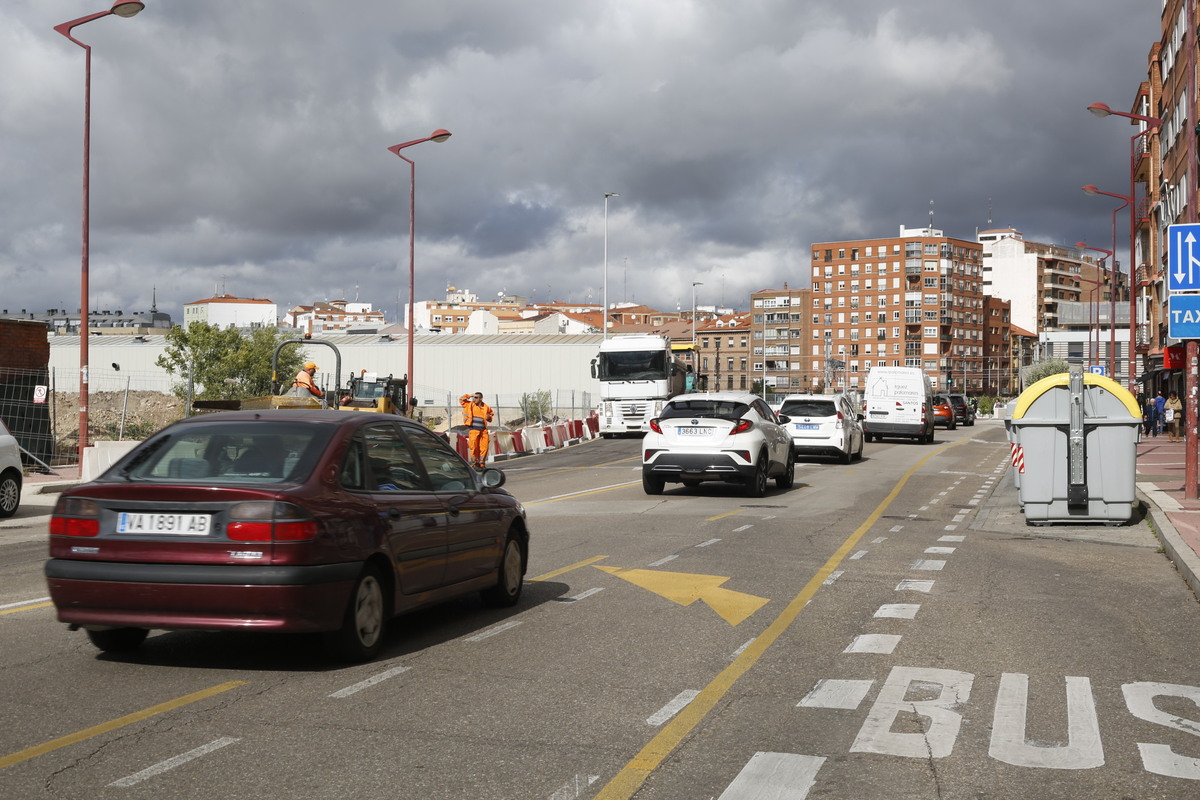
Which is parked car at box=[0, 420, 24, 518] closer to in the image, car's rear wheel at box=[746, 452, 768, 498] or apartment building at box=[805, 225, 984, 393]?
car's rear wheel at box=[746, 452, 768, 498]

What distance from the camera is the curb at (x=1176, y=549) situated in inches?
435

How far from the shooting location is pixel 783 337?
180m

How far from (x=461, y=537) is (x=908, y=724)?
3453 mm

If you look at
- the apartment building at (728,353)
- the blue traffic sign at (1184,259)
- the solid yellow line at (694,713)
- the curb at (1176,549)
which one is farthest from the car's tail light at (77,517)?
the apartment building at (728,353)

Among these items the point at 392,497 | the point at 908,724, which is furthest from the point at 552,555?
the point at 908,724

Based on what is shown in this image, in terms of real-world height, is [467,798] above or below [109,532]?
below

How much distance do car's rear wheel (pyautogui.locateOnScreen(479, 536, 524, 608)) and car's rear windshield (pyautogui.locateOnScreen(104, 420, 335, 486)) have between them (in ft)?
7.37

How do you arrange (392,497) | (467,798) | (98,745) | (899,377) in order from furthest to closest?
(899,377)
(392,497)
(98,745)
(467,798)

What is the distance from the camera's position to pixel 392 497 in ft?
25.2

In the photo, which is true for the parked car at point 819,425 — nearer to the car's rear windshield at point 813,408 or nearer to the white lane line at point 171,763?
the car's rear windshield at point 813,408

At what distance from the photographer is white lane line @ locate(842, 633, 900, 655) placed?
7.92m

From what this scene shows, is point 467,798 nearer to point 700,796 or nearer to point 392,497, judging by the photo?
point 700,796

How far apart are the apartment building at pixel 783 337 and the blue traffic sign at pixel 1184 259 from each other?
153 m

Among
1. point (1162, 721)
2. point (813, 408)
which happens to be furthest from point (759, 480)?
point (1162, 721)
